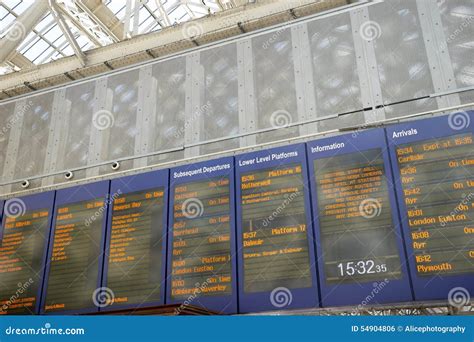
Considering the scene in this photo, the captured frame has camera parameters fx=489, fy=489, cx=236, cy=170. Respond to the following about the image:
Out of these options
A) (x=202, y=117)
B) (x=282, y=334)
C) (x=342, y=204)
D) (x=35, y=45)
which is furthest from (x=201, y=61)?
(x=35, y=45)

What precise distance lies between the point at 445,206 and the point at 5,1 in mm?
15936

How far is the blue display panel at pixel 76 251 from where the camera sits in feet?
21.5

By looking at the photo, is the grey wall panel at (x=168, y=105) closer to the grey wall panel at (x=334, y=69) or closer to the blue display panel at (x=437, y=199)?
the grey wall panel at (x=334, y=69)

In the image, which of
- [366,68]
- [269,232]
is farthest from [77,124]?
[366,68]

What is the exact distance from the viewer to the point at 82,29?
33.8ft

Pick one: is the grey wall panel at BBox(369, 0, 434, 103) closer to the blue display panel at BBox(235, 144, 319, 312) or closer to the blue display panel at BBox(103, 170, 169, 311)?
the blue display panel at BBox(235, 144, 319, 312)

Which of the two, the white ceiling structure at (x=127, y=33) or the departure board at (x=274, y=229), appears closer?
the departure board at (x=274, y=229)

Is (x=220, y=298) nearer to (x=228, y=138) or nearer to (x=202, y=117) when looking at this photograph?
(x=228, y=138)

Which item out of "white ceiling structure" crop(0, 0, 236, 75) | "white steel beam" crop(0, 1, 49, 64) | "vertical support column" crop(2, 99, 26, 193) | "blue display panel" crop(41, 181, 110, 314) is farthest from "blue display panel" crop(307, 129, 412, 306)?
"white steel beam" crop(0, 1, 49, 64)

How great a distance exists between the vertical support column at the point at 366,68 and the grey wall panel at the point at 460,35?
0.95 metres

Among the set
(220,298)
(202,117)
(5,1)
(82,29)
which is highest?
(5,1)

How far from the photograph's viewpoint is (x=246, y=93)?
291 inches

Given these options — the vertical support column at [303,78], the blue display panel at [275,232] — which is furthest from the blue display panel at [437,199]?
the vertical support column at [303,78]

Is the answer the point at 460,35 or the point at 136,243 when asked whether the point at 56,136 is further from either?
the point at 460,35
